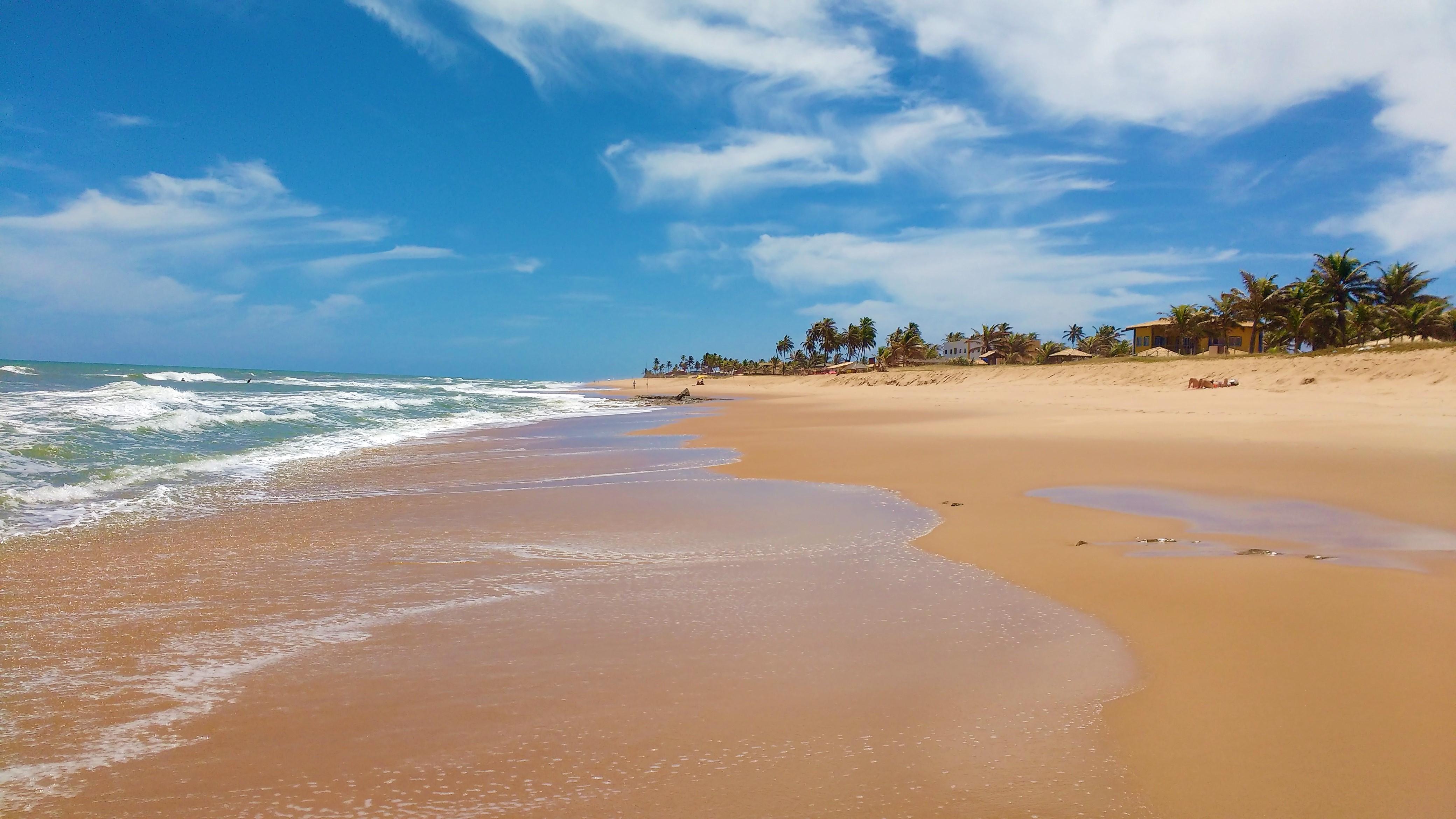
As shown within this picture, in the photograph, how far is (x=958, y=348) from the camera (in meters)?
113

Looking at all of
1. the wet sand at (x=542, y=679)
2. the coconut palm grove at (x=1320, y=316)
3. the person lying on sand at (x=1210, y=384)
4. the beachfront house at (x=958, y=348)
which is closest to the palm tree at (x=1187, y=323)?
the coconut palm grove at (x=1320, y=316)

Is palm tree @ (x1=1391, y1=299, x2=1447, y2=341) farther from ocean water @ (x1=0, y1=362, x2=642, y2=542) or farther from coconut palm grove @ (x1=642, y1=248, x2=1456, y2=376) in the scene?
ocean water @ (x1=0, y1=362, x2=642, y2=542)

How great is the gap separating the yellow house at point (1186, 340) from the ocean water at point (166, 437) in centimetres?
4709

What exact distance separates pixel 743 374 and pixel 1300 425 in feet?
408

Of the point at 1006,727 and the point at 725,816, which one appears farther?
the point at 1006,727

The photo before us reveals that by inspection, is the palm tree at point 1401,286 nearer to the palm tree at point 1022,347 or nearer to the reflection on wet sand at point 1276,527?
the palm tree at point 1022,347

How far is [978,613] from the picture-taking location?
414 centimetres

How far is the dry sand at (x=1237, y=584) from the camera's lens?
8.08 ft

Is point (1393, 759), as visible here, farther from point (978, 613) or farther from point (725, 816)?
point (725, 816)

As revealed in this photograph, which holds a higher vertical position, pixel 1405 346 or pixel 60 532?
pixel 1405 346

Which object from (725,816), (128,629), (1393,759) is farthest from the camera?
(128,629)

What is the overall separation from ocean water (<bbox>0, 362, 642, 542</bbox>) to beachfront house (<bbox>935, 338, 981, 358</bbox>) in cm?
7758

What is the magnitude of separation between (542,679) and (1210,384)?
31198 mm

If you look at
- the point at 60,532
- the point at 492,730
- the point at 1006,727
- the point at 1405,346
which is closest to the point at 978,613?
the point at 1006,727
